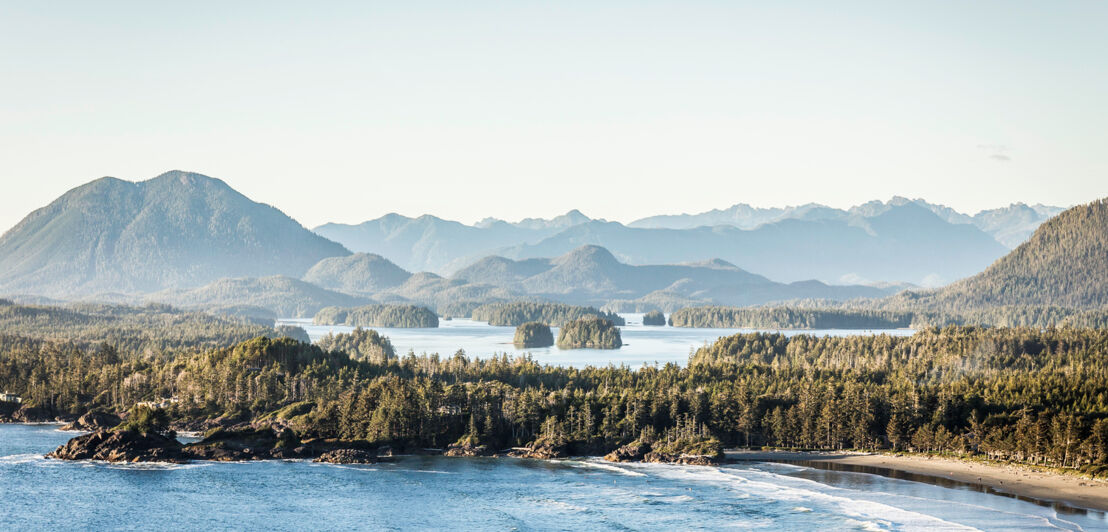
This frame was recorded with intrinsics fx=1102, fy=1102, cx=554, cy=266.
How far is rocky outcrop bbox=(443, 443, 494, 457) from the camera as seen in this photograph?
164m

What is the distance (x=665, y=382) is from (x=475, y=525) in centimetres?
7137

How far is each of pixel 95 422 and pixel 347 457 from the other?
2168 inches

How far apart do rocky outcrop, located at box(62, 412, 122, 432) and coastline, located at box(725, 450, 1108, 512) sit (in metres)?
103

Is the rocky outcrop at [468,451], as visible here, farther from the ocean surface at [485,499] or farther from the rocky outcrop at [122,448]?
the rocky outcrop at [122,448]

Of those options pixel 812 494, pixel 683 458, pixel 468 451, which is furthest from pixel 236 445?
pixel 812 494

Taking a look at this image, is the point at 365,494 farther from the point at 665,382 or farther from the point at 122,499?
the point at 665,382

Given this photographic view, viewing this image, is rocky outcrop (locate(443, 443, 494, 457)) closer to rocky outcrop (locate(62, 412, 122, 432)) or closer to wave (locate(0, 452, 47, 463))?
wave (locate(0, 452, 47, 463))

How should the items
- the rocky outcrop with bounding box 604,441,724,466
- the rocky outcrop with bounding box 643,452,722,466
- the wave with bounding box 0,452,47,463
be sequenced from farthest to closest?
the rocky outcrop with bounding box 604,441,724,466, the rocky outcrop with bounding box 643,452,722,466, the wave with bounding box 0,452,47,463

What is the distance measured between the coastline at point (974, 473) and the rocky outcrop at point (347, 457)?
51.9 metres

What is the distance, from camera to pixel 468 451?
A: 541ft

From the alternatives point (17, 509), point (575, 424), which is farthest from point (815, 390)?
point (17, 509)

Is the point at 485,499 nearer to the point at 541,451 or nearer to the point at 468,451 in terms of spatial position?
the point at 541,451

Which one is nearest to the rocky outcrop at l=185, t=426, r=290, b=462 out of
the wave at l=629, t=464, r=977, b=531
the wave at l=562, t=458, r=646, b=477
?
the wave at l=562, t=458, r=646, b=477

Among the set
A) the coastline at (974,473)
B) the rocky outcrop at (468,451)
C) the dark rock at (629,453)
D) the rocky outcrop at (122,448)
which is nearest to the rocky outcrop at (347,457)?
A: the rocky outcrop at (468,451)
